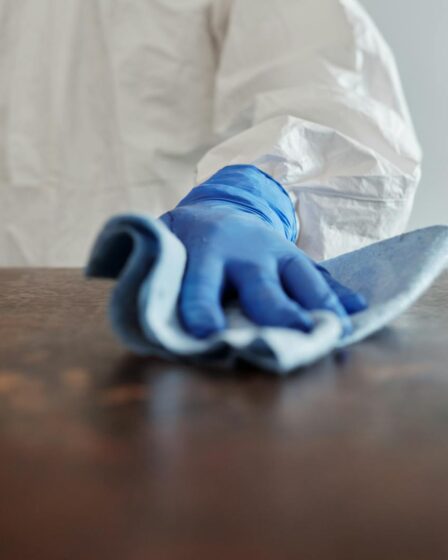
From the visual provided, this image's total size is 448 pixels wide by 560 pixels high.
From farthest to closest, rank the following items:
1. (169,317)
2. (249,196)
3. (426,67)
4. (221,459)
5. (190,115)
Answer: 1. (426,67)
2. (190,115)
3. (249,196)
4. (169,317)
5. (221,459)

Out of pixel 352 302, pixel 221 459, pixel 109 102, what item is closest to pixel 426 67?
pixel 109 102

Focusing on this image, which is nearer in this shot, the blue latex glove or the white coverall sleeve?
the blue latex glove

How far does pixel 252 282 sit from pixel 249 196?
28cm

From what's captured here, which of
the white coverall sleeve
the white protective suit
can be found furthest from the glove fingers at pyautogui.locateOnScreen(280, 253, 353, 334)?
the white protective suit

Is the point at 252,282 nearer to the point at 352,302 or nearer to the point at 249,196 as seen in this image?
the point at 352,302

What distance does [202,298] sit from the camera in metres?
0.34

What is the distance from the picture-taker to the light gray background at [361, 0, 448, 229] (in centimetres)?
145

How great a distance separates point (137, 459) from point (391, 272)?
25 cm

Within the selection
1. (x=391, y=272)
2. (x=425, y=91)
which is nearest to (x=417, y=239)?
(x=391, y=272)

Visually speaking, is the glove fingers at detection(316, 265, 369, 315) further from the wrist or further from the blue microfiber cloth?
the wrist

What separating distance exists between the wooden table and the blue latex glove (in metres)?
0.03

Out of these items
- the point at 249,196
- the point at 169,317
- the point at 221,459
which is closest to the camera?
the point at 221,459

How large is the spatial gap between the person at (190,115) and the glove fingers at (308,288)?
37 centimetres

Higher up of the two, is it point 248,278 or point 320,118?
point 248,278
